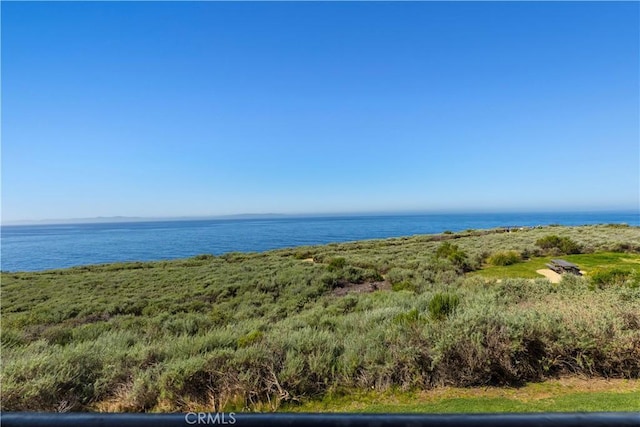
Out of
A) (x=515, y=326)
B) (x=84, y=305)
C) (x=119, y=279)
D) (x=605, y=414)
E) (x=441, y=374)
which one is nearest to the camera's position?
(x=605, y=414)

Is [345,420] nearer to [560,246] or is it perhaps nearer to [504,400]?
[504,400]

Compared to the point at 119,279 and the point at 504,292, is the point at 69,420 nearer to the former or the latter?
the point at 504,292

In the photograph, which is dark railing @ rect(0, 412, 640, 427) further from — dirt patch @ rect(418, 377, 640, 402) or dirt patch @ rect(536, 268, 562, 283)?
dirt patch @ rect(536, 268, 562, 283)

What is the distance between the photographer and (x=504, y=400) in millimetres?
4312

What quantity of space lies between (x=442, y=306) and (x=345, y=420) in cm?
697

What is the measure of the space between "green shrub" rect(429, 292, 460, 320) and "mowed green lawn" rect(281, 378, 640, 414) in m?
1.99

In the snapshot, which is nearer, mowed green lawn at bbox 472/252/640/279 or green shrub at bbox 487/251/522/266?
mowed green lawn at bbox 472/252/640/279

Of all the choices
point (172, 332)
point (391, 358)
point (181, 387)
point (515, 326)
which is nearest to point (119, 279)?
point (172, 332)

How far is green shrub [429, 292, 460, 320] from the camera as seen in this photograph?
21.8 feet

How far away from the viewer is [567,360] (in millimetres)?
5117

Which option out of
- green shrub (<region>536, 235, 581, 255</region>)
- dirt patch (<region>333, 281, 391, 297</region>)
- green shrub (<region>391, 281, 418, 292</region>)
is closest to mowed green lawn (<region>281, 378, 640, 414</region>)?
green shrub (<region>391, 281, 418, 292</region>)

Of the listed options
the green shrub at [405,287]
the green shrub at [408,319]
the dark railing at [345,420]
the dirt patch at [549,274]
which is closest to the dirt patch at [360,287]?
the green shrub at [405,287]

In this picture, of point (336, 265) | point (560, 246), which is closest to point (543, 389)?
point (336, 265)

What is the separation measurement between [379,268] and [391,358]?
14392 millimetres
